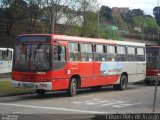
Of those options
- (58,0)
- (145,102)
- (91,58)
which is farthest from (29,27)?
(145,102)

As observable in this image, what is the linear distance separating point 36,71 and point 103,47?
5.88 metres

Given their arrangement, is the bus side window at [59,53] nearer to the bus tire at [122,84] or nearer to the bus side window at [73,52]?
the bus side window at [73,52]

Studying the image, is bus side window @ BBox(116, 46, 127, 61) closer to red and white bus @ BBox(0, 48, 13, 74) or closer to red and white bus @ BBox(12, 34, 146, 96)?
red and white bus @ BBox(12, 34, 146, 96)

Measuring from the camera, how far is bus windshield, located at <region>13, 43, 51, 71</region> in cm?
2142

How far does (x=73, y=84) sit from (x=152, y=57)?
45.1 ft

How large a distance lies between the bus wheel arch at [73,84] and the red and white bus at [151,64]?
11.4m

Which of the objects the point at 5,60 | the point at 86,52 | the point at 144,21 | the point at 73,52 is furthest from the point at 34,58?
the point at 144,21

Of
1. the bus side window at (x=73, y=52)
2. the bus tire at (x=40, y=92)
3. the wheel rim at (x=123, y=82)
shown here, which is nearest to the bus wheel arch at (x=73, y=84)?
the bus side window at (x=73, y=52)

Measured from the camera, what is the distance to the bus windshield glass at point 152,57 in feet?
114

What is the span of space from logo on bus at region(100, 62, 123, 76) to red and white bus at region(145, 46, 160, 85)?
6656 mm

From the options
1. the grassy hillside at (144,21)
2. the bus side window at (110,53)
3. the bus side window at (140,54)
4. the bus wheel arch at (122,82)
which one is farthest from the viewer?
the grassy hillside at (144,21)

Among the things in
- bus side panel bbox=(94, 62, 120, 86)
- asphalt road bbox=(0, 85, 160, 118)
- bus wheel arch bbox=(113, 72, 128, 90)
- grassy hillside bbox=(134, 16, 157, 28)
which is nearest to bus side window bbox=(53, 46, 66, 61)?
→ asphalt road bbox=(0, 85, 160, 118)

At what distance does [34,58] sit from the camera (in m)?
21.5

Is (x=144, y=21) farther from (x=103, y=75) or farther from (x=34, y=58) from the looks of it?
(x=34, y=58)
